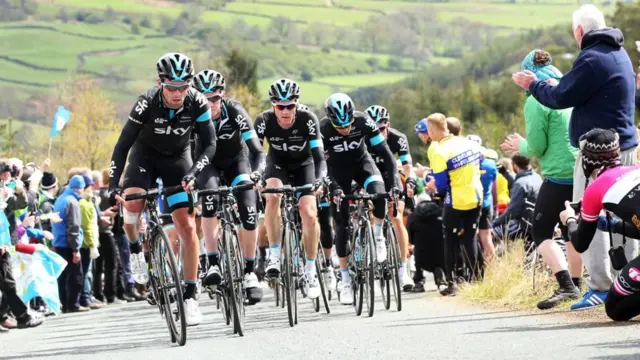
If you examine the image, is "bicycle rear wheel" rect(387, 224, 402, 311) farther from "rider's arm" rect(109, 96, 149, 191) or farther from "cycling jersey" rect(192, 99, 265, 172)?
"rider's arm" rect(109, 96, 149, 191)

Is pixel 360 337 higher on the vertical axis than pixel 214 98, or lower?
lower

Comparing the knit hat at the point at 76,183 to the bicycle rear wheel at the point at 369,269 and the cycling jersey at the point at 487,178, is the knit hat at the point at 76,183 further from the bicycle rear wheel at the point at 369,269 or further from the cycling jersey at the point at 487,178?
the bicycle rear wheel at the point at 369,269

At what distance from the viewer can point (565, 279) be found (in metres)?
12.4

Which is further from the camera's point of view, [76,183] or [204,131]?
[76,183]

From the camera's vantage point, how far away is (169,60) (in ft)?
37.1

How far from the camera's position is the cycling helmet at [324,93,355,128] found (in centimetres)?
1492

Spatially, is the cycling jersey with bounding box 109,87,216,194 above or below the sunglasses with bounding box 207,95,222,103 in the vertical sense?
below

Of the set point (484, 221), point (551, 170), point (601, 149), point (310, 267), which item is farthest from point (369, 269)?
point (484, 221)

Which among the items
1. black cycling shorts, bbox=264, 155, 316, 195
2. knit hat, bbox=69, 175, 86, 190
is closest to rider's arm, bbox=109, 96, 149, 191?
black cycling shorts, bbox=264, 155, 316, 195

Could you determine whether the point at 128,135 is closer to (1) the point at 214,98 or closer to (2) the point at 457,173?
(1) the point at 214,98

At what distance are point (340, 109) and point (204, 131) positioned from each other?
3203 mm

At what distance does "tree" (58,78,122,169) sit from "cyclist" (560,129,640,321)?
77.3 m

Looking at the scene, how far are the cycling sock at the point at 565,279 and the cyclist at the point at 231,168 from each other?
2945 mm

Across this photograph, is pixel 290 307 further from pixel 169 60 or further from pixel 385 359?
pixel 385 359
